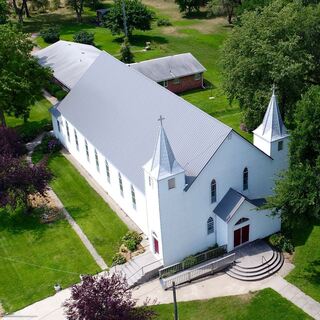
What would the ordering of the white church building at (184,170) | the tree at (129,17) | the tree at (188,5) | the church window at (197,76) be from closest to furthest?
the white church building at (184,170) < the church window at (197,76) < the tree at (129,17) < the tree at (188,5)

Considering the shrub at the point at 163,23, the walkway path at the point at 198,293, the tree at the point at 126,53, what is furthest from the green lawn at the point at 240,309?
the shrub at the point at 163,23

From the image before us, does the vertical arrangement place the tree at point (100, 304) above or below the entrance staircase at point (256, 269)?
above

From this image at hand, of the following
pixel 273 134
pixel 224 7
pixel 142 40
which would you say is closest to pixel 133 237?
pixel 273 134

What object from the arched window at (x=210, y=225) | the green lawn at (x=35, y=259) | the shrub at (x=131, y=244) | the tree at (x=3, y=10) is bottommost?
the green lawn at (x=35, y=259)

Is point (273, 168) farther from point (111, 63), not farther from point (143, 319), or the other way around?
point (111, 63)

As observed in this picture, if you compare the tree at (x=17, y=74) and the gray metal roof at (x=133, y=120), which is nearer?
the gray metal roof at (x=133, y=120)

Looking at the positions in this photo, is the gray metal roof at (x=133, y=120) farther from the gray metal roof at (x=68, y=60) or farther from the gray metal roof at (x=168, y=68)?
the gray metal roof at (x=168, y=68)

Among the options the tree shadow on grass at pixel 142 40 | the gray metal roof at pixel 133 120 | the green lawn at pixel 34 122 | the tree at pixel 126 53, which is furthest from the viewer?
the tree shadow on grass at pixel 142 40

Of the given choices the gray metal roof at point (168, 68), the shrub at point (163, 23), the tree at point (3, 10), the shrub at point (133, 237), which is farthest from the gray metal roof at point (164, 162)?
the shrub at point (163, 23)
